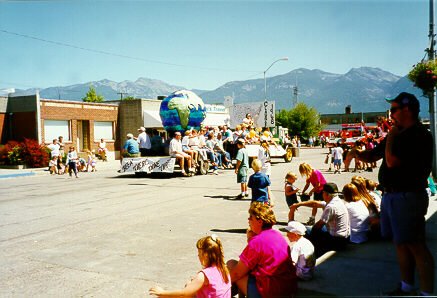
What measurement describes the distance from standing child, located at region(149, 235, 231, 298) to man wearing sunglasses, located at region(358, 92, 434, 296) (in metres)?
1.63

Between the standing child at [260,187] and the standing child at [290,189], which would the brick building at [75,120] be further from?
the standing child at [290,189]

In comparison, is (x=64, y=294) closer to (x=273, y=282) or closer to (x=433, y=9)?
(x=273, y=282)

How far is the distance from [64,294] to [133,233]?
2.86m

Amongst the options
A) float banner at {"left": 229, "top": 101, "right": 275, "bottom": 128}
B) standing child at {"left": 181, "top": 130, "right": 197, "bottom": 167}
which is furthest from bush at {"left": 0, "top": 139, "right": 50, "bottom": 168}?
float banner at {"left": 229, "top": 101, "right": 275, "bottom": 128}

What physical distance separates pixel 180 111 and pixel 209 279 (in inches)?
638

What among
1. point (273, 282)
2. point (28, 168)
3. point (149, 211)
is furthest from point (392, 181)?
point (28, 168)

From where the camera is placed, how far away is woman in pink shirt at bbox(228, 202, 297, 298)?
3.77 meters

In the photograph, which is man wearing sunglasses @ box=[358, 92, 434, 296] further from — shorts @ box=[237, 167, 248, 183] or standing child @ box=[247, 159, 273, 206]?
shorts @ box=[237, 167, 248, 183]

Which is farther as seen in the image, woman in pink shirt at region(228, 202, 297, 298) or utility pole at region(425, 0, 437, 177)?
utility pole at region(425, 0, 437, 177)

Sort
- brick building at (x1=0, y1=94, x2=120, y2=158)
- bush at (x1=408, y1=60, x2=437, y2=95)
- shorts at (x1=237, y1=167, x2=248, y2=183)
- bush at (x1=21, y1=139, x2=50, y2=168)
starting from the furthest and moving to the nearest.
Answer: brick building at (x1=0, y1=94, x2=120, y2=158), bush at (x1=21, y1=139, x2=50, y2=168), shorts at (x1=237, y1=167, x2=248, y2=183), bush at (x1=408, y1=60, x2=437, y2=95)

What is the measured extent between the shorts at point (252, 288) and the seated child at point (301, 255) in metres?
0.78

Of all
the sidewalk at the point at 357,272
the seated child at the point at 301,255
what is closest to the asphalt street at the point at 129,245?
the sidewalk at the point at 357,272

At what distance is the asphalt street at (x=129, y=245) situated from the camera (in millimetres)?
4762

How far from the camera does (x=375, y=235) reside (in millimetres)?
6199
